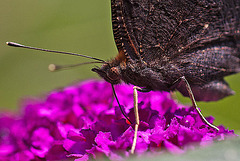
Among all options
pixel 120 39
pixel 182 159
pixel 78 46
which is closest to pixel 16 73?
pixel 78 46

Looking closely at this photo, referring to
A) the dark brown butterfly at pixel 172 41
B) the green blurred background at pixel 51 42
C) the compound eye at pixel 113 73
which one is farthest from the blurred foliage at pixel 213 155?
the green blurred background at pixel 51 42

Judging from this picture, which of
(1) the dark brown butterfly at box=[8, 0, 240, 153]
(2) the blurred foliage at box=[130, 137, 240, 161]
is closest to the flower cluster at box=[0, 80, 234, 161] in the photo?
(1) the dark brown butterfly at box=[8, 0, 240, 153]

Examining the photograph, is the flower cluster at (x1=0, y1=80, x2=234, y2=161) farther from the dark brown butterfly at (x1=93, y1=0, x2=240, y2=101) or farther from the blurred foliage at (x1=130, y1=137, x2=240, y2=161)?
the blurred foliage at (x1=130, y1=137, x2=240, y2=161)

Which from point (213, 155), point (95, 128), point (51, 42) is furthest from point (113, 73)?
point (51, 42)

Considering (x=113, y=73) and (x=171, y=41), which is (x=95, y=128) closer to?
(x=113, y=73)

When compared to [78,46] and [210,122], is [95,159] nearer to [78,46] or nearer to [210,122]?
[210,122]

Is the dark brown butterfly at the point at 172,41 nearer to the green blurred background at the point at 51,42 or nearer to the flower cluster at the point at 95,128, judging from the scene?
the flower cluster at the point at 95,128
